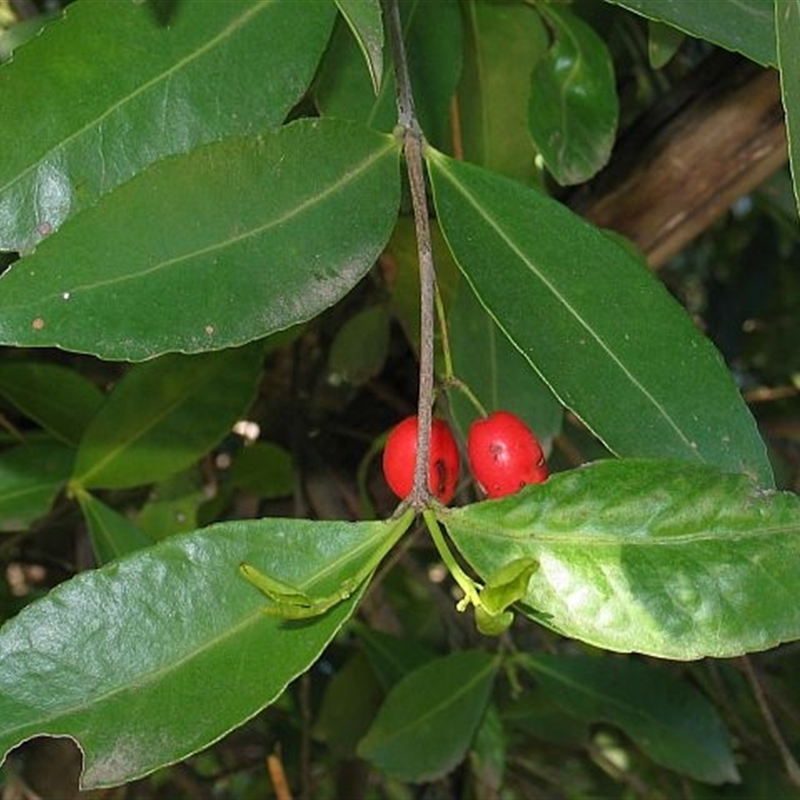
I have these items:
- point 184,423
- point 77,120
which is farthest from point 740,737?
point 77,120

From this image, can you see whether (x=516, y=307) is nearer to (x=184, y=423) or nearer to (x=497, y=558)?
(x=497, y=558)

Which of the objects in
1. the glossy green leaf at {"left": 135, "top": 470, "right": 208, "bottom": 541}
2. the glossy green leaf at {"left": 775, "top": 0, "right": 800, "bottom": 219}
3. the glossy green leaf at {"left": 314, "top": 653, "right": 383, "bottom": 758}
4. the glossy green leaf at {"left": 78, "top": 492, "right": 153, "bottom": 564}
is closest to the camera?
the glossy green leaf at {"left": 775, "top": 0, "right": 800, "bottom": 219}

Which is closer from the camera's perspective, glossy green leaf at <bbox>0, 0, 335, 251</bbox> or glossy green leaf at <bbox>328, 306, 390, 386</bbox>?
glossy green leaf at <bbox>0, 0, 335, 251</bbox>

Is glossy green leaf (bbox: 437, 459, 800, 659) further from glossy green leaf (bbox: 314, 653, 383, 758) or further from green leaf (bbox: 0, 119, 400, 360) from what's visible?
glossy green leaf (bbox: 314, 653, 383, 758)

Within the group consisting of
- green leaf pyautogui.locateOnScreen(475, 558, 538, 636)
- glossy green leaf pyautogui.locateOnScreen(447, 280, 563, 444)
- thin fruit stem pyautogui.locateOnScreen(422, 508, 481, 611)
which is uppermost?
green leaf pyautogui.locateOnScreen(475, 558, 538, 636)

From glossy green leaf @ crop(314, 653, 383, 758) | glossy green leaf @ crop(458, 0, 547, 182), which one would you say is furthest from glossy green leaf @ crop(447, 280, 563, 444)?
glossy green leaf @ crop(314, 653, 383, 758)
